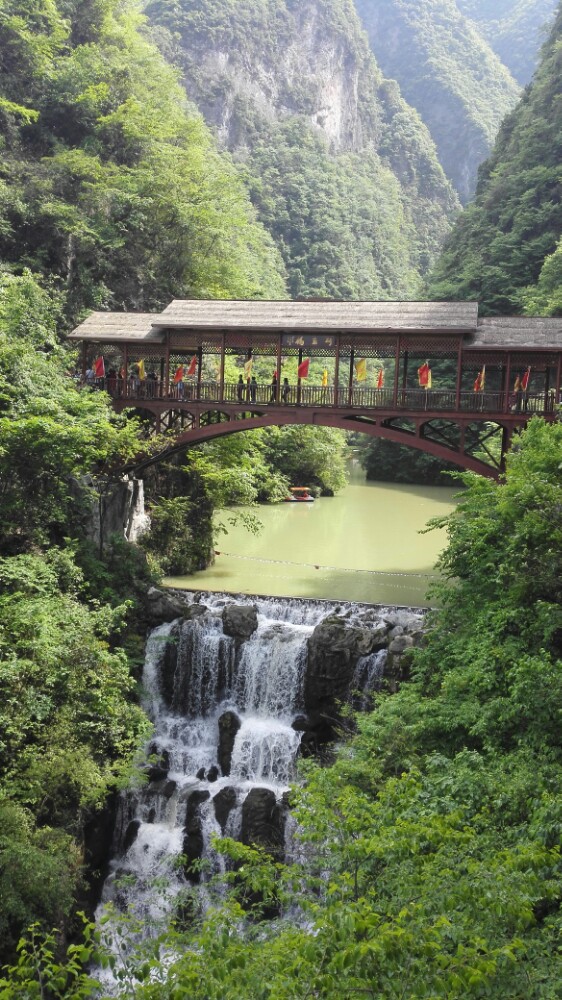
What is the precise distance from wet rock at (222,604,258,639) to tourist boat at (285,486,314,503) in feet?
63.6

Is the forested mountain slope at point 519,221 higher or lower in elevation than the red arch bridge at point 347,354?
higher

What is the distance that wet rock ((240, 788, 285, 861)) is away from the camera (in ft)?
49.9

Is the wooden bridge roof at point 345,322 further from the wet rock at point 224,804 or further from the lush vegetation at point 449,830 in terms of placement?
the wet rock at point 224,804

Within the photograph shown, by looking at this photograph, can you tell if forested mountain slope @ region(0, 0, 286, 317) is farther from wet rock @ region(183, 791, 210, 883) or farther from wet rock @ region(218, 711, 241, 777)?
wet rock @ region(183, 791, 210, 883)

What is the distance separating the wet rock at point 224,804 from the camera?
15617 mm

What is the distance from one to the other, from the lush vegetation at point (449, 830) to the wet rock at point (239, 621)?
373cm

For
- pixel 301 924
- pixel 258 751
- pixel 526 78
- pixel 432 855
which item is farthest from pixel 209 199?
pixel 526 78

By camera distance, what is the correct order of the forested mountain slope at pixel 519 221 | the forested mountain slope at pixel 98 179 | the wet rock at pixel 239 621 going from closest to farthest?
the wet rock at pixel 239 621 → the forested mountain slope at pixel 98 179 → the forested mountain slope at pixel 519 221

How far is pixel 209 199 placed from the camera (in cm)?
3584

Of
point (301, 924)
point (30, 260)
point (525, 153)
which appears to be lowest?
point (301, 924)

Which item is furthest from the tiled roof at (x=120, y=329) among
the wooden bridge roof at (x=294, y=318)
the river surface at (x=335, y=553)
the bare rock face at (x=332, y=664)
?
the bare rock face at (x=332, y=664)

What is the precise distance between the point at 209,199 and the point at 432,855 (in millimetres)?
32512

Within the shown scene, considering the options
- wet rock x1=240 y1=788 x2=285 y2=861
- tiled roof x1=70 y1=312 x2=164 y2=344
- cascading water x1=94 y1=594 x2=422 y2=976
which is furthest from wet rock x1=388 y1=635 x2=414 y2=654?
tiled roof x1=70 y1=312 x2=164 y2=344

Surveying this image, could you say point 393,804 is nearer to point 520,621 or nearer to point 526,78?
point 520,621
